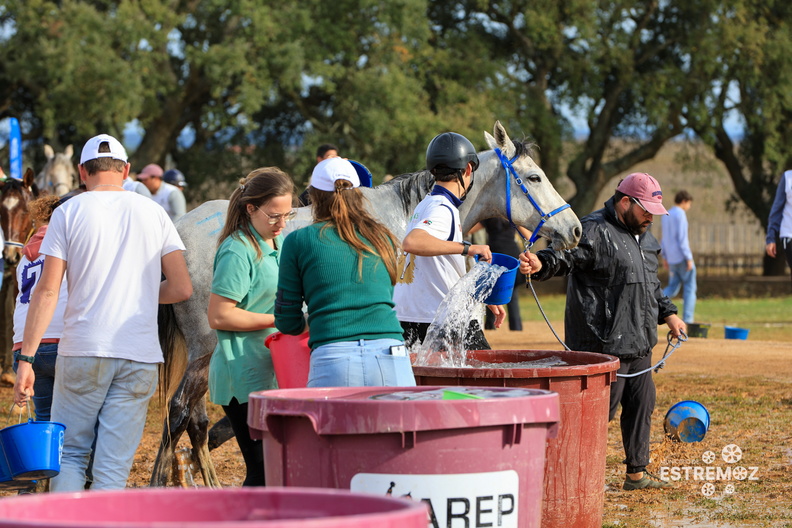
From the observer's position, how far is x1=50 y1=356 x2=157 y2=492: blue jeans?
4496mm

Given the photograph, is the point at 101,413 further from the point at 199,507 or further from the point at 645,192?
the point at 645,192

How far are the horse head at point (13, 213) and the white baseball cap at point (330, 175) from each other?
21.4ft

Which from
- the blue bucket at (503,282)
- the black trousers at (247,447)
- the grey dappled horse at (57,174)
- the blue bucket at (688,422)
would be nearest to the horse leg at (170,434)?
the black trousers at (247,447)

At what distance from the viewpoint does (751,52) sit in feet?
81.7

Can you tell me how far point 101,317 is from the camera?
4.49m

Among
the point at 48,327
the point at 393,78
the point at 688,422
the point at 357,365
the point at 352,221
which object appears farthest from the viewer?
the point at 393,78

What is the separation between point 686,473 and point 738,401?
3.03 m

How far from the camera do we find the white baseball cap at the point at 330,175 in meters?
4.12

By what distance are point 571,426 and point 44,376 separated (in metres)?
2.73

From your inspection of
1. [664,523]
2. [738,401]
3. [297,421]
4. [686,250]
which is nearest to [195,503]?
[297,421]

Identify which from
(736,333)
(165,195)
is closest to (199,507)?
(165,195)

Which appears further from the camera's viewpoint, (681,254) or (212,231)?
(681,254)

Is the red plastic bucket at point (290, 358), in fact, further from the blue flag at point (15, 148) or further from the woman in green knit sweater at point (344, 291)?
the blue flag at point (15, 148)

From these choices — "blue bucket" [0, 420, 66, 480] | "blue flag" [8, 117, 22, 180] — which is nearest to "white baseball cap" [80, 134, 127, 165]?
"blue bucket" [0, 420, 66, 480]
